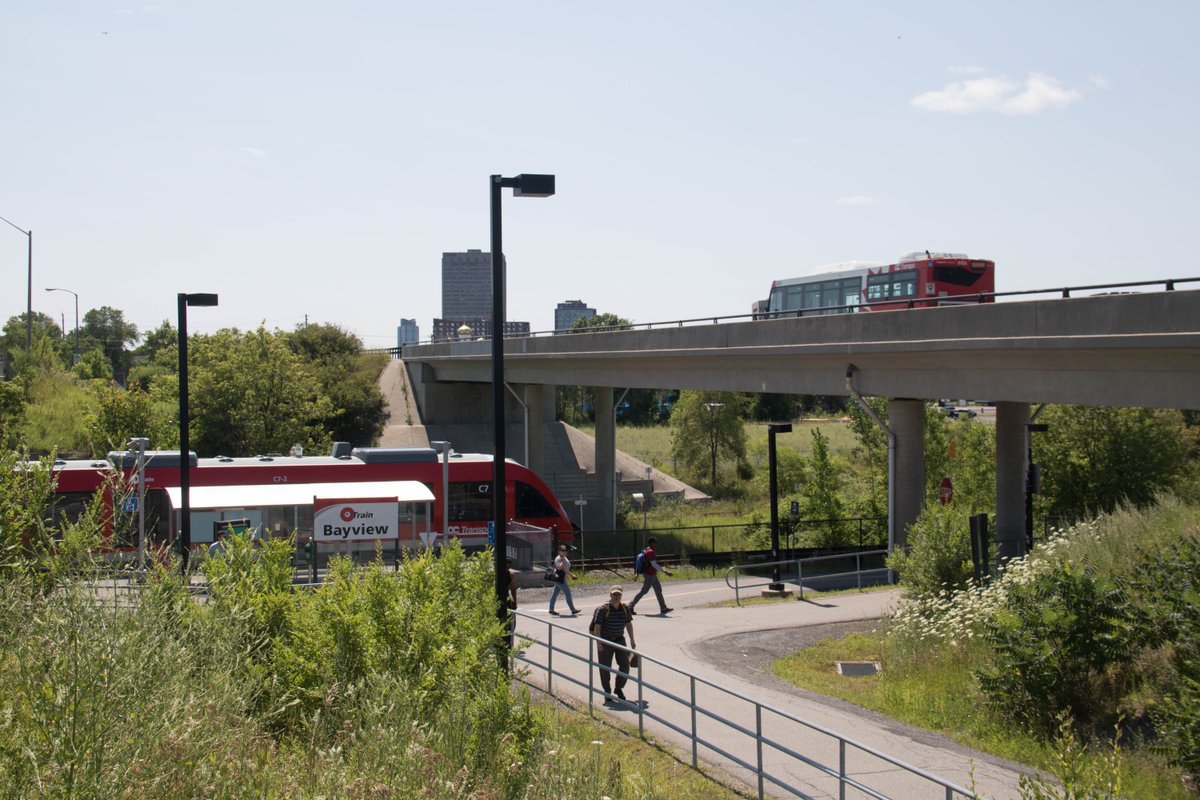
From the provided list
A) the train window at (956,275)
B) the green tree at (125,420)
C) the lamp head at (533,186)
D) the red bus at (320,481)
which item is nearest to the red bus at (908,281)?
the train window at (956,275)

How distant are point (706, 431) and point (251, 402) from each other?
26.1m

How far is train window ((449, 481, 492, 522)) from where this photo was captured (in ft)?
99.1

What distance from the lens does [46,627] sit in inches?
234

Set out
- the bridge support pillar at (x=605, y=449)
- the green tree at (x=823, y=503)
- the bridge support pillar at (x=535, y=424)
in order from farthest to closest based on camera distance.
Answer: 1. the bridge support pillar at (x=535, y=424)
2. the bridge support pillar at (x=605, y=449)
3. the green tree at (x=823, y=503)

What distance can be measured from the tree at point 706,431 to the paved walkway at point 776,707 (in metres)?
35.9

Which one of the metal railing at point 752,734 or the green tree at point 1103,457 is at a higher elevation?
the green tree at point 1103,457

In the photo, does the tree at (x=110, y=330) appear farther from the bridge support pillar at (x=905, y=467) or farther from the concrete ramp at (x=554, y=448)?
the bridge support pillar at (x=905, y=467)

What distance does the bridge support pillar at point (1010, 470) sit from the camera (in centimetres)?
2566

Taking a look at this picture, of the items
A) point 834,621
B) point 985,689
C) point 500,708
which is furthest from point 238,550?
point 834,621

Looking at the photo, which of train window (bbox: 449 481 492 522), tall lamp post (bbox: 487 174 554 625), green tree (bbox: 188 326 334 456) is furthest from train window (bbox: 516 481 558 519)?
tall lamp post (bbox: 487 174 554 625)

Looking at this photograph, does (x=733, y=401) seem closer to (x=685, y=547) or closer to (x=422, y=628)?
(x=685, y=547)

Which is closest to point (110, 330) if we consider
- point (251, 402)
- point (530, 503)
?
point (251, 402)

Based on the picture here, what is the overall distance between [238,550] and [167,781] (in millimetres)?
6403

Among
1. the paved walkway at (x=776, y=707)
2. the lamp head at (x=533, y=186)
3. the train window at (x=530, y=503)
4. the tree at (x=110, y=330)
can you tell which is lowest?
the paved walkway at (x=776, y=707)
